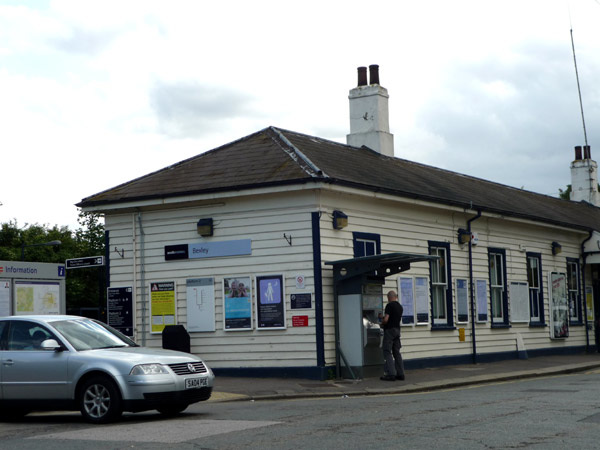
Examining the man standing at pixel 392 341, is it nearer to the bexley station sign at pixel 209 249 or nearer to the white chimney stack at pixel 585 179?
the bexley station sign at pixel 209 249

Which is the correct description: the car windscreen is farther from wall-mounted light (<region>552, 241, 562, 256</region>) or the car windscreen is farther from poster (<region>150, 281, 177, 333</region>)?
wall-mounted light (<region>552, 241, 562, 256</region>)

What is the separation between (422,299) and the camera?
21.6 meters

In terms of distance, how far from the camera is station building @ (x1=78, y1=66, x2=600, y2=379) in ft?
60.1

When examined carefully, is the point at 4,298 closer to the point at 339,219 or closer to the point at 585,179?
the point at 339,219

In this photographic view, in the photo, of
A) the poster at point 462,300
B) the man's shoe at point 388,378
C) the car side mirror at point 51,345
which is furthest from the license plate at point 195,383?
the poster at point 462,300

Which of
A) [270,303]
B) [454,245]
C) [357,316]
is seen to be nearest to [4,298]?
[270,303]

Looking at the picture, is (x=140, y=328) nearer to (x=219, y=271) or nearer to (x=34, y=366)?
(x=219, y=271)

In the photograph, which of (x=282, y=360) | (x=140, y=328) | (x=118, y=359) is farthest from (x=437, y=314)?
(x=118, y=359)

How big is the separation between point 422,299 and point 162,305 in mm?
6228

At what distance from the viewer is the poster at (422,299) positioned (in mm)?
21406

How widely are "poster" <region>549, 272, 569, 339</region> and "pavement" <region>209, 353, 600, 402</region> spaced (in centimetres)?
484

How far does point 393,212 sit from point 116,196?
651 cm

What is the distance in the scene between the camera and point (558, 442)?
29.2 ft

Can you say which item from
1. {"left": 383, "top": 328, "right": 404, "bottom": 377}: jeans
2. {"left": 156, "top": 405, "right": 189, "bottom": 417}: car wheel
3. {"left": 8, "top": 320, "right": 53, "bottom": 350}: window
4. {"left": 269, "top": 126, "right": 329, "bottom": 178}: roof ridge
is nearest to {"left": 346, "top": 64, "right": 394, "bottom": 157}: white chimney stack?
{"left": 269, "top": 126, "right": 329, "bottom": 178}: roof ridge
